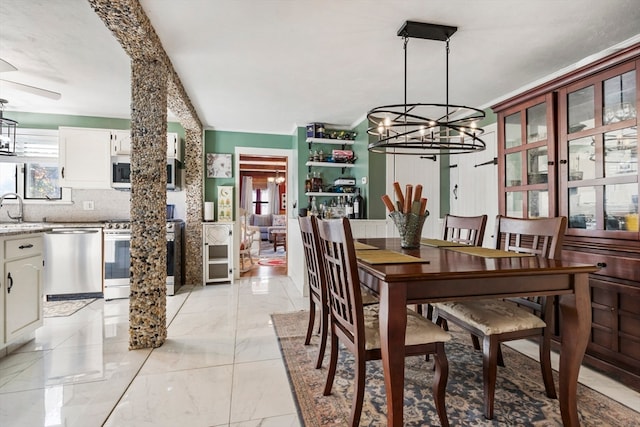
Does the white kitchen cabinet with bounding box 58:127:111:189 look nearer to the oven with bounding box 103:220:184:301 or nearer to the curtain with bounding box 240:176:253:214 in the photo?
the oven with bounding box 103:220:184:301

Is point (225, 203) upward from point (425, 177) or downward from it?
downward

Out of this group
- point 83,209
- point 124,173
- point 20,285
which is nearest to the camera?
point 20,285

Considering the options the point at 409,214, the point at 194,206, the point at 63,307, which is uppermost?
the point at 194,206

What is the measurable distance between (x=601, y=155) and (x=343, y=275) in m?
2.00

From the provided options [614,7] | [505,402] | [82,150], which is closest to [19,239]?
[82,150]

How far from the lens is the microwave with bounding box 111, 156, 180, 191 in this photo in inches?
162

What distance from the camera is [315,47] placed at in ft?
8.12

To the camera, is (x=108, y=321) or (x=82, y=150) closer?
(x=108, y=321)

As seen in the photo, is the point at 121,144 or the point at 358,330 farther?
the point at 121,144

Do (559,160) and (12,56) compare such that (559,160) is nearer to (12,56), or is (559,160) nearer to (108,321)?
(108,321)

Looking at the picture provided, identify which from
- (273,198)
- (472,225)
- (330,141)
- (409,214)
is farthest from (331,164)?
(273,198)

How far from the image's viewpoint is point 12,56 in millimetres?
2723

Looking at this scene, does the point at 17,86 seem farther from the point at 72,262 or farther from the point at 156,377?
the point at 156,377

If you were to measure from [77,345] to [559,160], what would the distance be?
13.1ft
